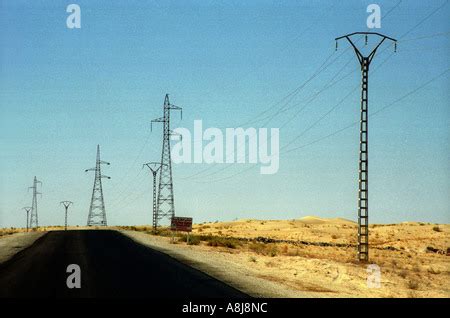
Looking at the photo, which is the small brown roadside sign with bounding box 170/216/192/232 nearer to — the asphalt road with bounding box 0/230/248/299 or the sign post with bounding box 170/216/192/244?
the sign post with bounding box 170/216/192/244

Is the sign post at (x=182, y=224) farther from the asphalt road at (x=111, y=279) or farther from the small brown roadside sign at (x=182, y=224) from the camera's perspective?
the asphalt road at (x=111, y=279)

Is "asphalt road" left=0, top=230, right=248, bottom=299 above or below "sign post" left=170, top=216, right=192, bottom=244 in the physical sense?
below

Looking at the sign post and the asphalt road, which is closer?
the asphalt road

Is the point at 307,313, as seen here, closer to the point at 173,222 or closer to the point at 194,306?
the point at 194,306

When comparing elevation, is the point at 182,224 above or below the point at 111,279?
above

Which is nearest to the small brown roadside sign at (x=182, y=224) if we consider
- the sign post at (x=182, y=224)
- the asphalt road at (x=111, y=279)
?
the sign post at (x=182, y=224)

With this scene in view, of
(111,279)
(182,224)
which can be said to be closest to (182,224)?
(182,224)

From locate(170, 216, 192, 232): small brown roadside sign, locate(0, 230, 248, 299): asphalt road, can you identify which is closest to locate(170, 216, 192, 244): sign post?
locate(170, 216, 192, 232): small brown roadside sign

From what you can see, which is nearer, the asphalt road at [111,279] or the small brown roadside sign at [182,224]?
the asphalt road at [111,279]

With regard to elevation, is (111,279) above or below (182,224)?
below

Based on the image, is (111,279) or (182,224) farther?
(182,224)

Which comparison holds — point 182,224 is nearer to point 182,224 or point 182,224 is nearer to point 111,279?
point 182,224

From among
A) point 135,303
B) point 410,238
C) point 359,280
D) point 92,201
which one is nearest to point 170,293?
point 135,303

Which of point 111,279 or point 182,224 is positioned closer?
point 111,279
